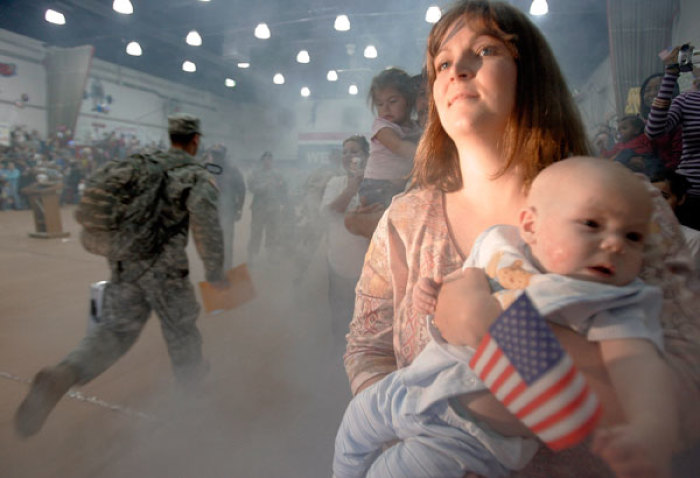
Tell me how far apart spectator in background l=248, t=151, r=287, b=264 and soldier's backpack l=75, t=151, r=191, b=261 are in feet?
10.8

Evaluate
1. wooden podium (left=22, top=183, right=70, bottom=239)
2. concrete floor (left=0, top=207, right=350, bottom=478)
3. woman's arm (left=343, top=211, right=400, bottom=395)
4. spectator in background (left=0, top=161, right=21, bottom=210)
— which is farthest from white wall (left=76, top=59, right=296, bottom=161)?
woman's arm (left=343, top=211, right=400, bottom=395)

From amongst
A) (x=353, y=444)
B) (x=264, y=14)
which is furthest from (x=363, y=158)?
(x=264, y=14)

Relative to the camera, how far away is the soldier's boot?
6.10 feet

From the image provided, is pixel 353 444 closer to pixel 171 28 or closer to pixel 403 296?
pixel 403 296

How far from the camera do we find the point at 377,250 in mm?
1010

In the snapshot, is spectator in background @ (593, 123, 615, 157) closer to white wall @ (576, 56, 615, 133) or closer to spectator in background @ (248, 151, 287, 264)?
spectator in background @ (248, 151, 287, 264)

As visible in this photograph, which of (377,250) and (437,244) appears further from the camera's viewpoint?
(377,250)

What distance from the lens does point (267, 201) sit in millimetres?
5535

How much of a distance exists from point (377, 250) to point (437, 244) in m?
0.18

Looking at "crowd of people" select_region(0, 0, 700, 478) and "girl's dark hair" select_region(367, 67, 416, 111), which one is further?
"girl's dark hair" select_region(367, 67, 416, 111)

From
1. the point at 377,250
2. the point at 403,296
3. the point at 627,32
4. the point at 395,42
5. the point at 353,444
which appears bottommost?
the point at 353,444

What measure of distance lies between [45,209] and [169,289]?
675cm

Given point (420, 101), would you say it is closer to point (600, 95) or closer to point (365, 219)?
point (365, 219)

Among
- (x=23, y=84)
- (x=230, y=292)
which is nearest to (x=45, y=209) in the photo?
(x=230, y=292)
